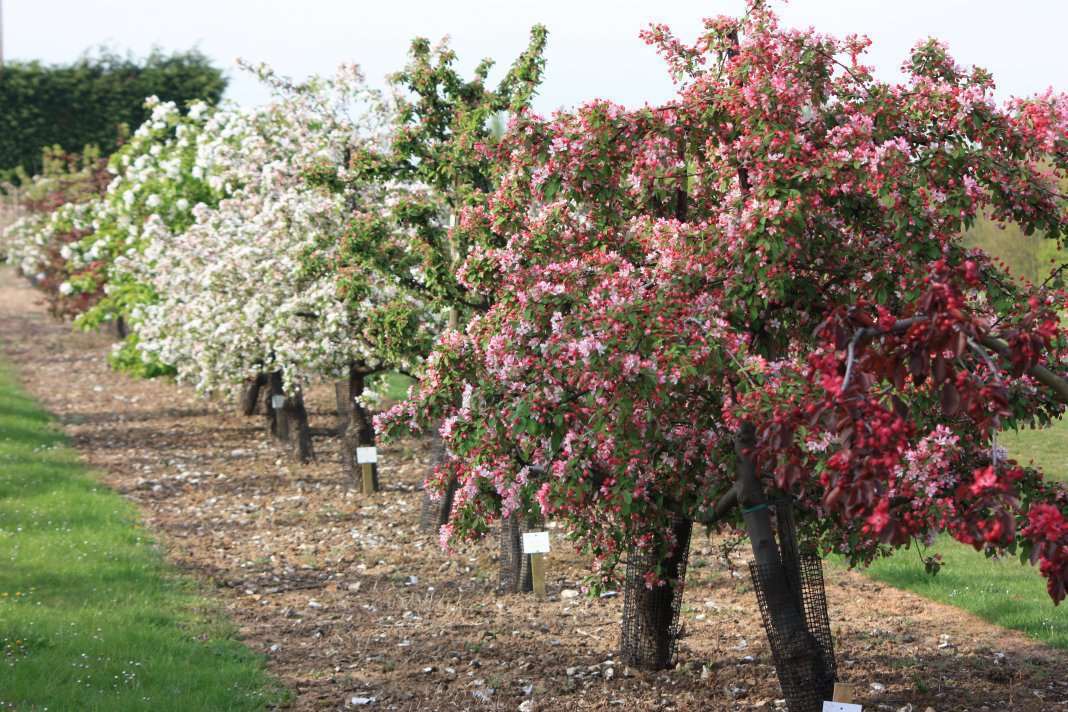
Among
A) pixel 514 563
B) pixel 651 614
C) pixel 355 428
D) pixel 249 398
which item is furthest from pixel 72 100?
pixel 651 614

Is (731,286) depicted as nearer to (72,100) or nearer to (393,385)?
(393,385)

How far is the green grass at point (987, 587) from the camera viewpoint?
1073 cm

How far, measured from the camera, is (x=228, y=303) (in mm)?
18125

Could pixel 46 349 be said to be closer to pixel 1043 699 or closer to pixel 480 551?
pixel 480 551

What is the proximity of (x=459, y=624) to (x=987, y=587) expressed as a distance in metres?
5.17

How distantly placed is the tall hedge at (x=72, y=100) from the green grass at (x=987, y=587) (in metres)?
57.8

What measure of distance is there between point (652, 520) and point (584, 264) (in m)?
1.85

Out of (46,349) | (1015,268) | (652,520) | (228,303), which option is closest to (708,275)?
(652,520)

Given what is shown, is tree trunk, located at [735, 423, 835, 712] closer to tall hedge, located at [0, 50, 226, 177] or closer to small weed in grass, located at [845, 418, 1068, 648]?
small weed in grass, located at [845, 418, 1068, 648]

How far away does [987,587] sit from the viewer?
12.2 m

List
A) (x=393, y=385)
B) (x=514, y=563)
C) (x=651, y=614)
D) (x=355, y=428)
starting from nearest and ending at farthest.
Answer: (x=651, y=614) < (x=514, y=563) < (x=355, y=428) < (x=393, y=385)

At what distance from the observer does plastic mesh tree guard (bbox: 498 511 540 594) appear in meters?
12.5

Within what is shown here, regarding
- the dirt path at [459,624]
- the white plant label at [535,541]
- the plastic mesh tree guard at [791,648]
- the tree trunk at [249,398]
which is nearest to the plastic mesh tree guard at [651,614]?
the dirt path at [459,624]

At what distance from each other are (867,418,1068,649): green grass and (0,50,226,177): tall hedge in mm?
57781
